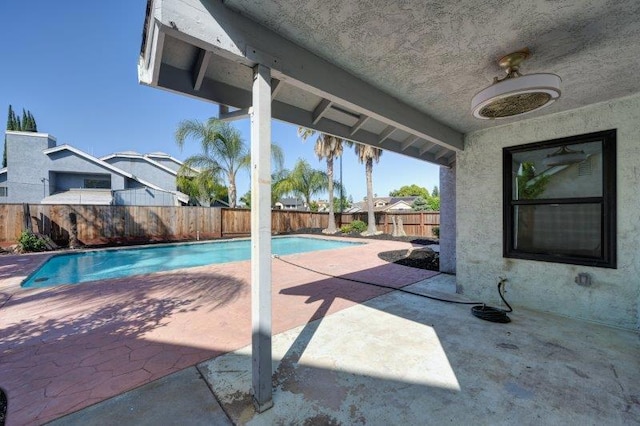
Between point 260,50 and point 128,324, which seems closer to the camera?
point 260,50

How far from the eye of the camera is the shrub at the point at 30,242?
946 cm

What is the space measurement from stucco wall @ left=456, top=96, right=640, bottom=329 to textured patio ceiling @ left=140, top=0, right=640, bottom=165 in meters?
0.44

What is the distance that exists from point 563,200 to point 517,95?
239 centimetres

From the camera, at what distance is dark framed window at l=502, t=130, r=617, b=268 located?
3.21 metres

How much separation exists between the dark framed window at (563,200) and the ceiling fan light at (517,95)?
68.0 inches

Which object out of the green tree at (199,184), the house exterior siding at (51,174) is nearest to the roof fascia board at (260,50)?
the green tree at (199,184)

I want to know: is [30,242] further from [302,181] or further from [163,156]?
[163,156]

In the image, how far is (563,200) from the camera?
11.6 feet

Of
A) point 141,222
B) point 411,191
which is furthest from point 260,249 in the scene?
point 411,191

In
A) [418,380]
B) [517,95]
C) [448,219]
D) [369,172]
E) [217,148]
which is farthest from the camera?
[217,148]

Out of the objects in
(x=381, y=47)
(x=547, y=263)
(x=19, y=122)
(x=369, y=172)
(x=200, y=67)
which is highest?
(x=19, y=122)

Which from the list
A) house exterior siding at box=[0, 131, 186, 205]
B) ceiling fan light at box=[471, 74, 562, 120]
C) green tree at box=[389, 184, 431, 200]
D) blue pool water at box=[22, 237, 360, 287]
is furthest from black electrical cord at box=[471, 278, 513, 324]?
green tree at box=[389, 184, 431, 200]

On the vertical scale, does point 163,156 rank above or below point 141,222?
above

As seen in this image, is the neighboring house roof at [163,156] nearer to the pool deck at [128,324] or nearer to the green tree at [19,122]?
the green tree at [19,122]
